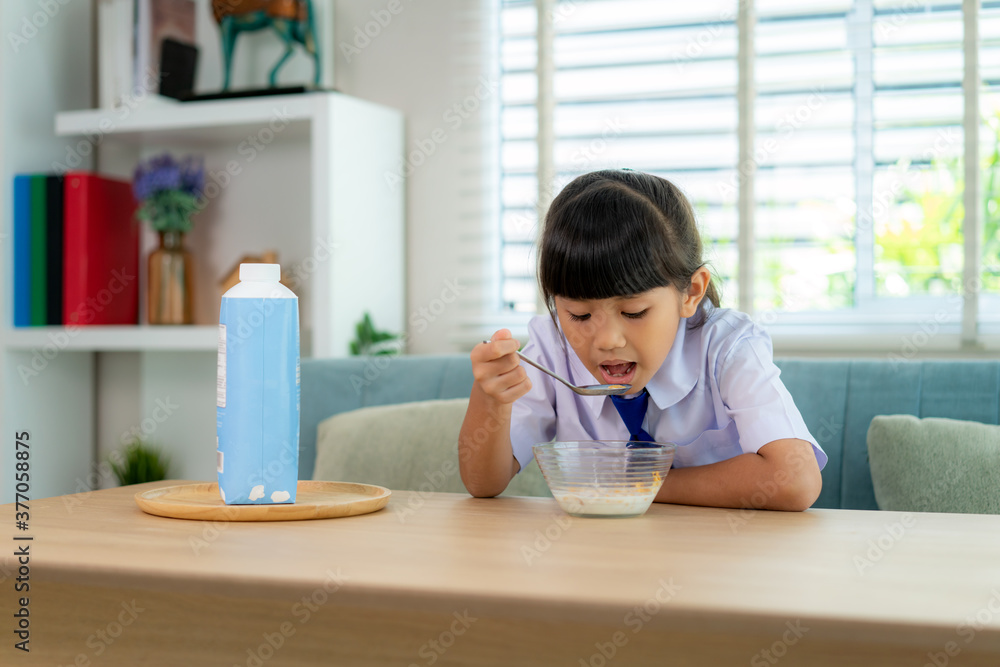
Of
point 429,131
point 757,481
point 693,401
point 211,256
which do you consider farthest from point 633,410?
point 211,256

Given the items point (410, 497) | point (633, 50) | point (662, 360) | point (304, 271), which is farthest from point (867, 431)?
point (304, 271)

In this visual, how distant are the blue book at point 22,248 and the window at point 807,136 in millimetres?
1237

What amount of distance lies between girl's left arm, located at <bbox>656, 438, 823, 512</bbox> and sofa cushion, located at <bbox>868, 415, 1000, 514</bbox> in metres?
0.42

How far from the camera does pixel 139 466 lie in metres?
2.40

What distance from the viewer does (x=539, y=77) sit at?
2.20m

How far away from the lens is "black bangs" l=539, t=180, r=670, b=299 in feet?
3.45

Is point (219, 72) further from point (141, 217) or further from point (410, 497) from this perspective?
point (410, 497)

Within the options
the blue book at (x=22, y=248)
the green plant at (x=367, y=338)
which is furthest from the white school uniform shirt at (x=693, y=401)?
the blue book at (x=22, y=248)

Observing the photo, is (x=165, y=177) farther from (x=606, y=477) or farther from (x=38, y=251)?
(x=606, y=477)

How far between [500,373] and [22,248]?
1.75 meters

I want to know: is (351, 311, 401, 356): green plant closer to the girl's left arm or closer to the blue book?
the blue book

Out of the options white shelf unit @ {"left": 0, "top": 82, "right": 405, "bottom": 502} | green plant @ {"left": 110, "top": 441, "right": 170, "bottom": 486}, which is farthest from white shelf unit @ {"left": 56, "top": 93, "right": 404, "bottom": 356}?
green plant @ {"left": 110, "top": 441, "right": 170, "bottom": 486}

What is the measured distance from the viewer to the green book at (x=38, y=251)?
2271mm

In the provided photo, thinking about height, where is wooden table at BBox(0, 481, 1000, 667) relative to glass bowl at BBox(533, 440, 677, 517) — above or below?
below
